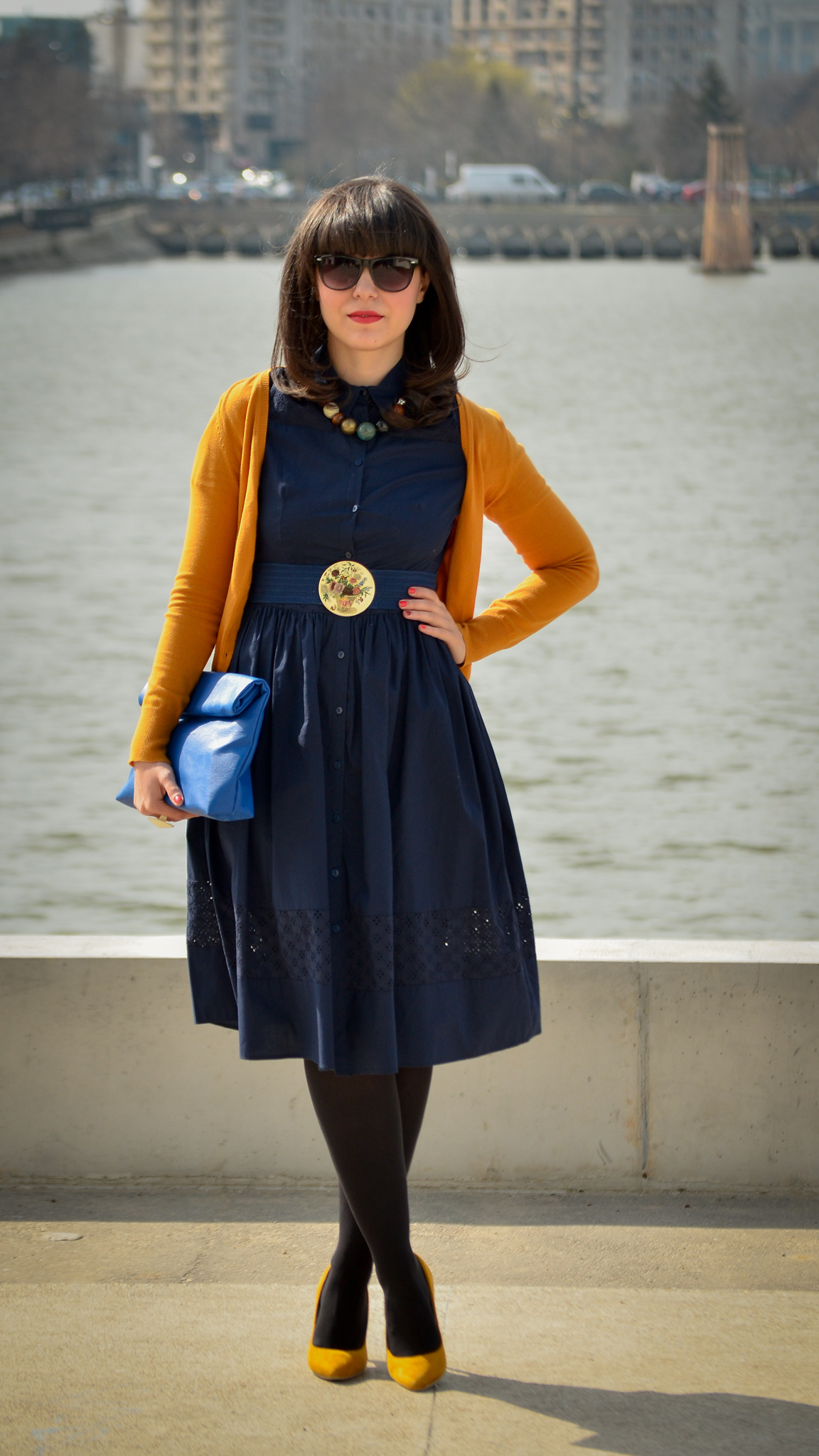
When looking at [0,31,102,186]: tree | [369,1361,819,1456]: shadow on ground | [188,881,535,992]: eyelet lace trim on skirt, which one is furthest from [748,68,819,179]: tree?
[369,1361,819,1456]: shadow on ground

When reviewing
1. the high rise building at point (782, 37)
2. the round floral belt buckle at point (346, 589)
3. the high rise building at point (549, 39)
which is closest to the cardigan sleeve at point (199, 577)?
the round floral belt buckle at point (346, 589)

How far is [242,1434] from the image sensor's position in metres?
1.51

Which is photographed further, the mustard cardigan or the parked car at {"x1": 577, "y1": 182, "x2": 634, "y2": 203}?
the parked car at {"x1": 577, "y1": 182, "x2": 634, "y2": 203}

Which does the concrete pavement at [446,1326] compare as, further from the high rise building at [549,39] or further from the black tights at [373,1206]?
the high rise building at [549,39]

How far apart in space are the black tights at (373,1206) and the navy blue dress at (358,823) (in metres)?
0.05

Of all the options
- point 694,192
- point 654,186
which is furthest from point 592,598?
point 654,186

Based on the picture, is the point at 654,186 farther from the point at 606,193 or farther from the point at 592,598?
the point at 592,598

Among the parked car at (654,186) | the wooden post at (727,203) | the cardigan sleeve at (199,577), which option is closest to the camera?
the cardigan sleeve at (199,577)

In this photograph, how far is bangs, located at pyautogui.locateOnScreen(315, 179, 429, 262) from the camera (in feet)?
5.02

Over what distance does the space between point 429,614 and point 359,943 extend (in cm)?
34

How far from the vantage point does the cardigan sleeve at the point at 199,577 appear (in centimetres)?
158

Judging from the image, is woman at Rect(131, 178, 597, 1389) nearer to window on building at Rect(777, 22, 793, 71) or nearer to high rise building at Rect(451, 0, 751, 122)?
high rise building at Rect(451, 0, 751, 122)

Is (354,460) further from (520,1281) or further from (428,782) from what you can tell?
(520,1281)

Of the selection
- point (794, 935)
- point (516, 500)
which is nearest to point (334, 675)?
point (516, 500)
